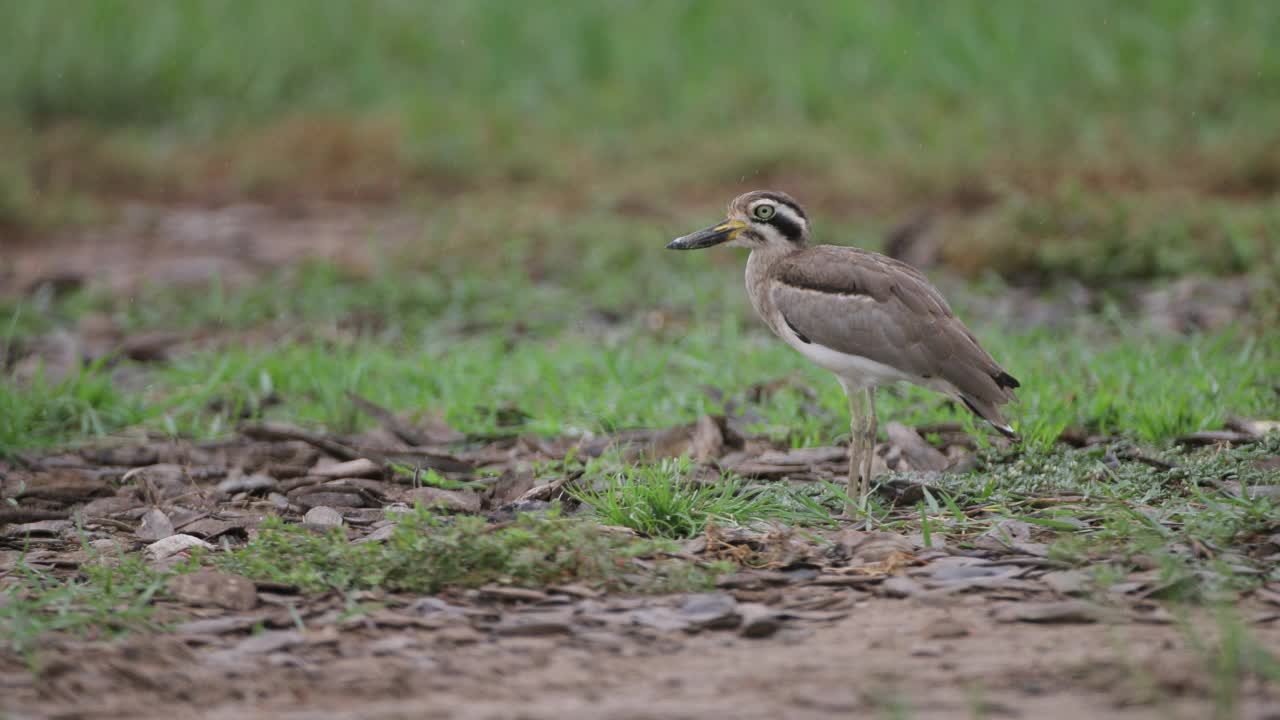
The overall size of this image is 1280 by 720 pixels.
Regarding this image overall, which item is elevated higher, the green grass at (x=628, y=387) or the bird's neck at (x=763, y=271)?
the bird's neck at (x=763, y=271)

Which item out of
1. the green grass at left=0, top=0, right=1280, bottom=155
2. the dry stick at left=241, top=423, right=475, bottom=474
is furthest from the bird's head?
the green grass at left=0, top=0, right=1280, bottom=155

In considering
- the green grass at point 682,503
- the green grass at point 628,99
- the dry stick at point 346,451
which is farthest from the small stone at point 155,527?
the green grass at point 628,99

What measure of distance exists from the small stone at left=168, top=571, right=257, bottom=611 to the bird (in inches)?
87.8

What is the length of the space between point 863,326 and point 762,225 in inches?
33.6

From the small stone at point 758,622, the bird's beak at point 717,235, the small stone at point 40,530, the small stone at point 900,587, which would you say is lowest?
the small stone at point 40,530

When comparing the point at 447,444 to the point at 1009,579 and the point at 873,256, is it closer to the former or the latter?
the point at 873,256

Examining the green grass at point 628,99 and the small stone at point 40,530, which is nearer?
the small stone at point 40,530

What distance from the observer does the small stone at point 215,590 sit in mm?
4641

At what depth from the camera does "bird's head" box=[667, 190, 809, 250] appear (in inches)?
257

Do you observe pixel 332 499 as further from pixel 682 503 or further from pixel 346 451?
pixel 682 503

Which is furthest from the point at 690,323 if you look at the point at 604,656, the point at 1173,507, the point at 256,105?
the point at 256,105

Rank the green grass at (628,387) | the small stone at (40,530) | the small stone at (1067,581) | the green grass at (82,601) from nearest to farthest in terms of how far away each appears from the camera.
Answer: the green grass at (82,601) < the small stone at (1067,581) < the small stone at (40,530) < the green grass at (628,387)

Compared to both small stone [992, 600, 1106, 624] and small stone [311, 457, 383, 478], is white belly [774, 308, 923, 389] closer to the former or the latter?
small stone [992, 600, 1106, 624]

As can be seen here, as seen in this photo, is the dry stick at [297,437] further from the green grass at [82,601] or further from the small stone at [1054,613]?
the small stone at [1054,613]
